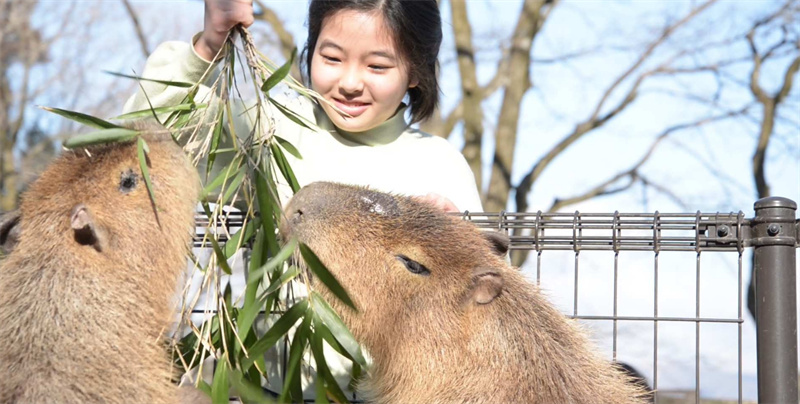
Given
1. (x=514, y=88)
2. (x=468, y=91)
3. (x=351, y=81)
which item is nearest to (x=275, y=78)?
(x=351, y=81)

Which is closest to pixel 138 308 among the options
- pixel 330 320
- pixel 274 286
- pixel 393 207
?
pixel 274 286

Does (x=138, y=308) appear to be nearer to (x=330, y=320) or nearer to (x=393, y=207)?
(x=330, y=320)

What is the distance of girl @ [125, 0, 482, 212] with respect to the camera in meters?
3.43

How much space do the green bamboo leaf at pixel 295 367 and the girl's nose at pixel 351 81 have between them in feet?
3.64

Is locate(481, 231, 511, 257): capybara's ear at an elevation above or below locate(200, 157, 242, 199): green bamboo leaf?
below

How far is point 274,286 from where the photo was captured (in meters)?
2.75

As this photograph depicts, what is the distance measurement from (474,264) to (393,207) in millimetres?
356

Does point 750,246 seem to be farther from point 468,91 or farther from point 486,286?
point 468,91

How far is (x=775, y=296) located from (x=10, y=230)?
2.77 meters

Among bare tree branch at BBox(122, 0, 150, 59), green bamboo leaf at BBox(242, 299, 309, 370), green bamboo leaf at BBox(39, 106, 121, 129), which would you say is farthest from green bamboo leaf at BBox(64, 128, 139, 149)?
bare tree branch at BBox(122, 0, 150, 59)

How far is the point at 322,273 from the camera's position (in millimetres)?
2564

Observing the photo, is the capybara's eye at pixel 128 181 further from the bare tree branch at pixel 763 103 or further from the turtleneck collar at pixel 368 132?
the bare tree branch at pixel 763 103

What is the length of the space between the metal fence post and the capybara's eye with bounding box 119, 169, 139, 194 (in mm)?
2279

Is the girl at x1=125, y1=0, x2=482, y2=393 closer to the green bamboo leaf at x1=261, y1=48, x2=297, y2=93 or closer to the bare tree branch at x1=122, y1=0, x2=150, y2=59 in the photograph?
the green bamboo leaf at x1=261, y1=48, x2=297, y2=93
